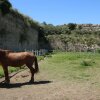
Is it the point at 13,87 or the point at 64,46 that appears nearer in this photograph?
the point at 13,87

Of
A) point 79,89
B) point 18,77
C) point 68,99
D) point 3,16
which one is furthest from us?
point 3,16

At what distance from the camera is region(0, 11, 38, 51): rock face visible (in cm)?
3459

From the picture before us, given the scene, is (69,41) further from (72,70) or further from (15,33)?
(72,70)

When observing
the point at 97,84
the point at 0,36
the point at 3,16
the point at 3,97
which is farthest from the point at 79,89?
the point at 3,16

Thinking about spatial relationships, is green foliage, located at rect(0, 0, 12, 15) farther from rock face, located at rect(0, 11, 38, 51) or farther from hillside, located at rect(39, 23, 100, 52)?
hillside, located at rect(39, 23, 100, 52)

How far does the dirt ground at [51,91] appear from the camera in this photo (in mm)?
10812

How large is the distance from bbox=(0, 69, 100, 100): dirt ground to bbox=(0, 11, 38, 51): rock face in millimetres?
20100

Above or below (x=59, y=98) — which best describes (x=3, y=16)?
above

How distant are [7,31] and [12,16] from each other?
11.9 ft

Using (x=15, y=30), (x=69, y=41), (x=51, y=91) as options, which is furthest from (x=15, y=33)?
(x=51, y=91)

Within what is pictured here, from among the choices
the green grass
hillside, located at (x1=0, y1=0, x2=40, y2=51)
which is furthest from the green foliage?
the green grass

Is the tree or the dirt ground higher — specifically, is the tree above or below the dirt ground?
above

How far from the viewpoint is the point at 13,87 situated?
43.6ft

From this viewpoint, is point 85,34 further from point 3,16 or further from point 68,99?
point 68,99
